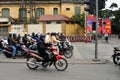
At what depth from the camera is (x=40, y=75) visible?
51.2 ft

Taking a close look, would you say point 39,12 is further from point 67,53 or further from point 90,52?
point 67,53

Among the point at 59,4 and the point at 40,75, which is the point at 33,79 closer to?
the point at 40,75

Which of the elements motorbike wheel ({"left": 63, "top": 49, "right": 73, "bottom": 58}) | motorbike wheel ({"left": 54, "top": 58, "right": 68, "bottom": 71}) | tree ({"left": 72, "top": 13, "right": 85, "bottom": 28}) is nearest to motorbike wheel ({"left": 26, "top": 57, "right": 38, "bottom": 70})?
motorbike wheel ({"left": 54, "top": 58, "right": 68, "bottom": 71})

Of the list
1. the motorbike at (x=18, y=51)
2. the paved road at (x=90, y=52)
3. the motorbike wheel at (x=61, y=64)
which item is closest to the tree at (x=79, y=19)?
the paved road at (x=90, y=52)

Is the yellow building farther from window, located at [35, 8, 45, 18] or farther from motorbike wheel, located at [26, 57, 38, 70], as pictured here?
motorbike wheel, located at [26, 57, 38, 70]

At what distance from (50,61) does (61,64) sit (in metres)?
0.51

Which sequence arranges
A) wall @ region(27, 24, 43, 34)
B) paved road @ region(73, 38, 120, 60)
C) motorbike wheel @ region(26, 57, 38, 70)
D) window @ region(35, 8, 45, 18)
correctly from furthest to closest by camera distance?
1. window @ region(35, 8, 45, 18)
2. wall @ region(27, 24, 43, 34)
3. paved road @ region(73, 38, 120, 60)
4. motorbike wheel @ region(26, 57, 38, 70)

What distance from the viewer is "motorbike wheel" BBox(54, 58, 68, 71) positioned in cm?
1750

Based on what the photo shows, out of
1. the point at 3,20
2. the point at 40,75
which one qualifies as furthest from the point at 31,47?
the point at 3,20

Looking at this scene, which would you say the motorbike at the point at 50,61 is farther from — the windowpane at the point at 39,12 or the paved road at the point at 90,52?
the windowpane at the point at 39,12

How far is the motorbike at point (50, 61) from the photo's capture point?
57.3 ft

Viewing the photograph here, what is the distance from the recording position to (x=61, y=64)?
690 inches

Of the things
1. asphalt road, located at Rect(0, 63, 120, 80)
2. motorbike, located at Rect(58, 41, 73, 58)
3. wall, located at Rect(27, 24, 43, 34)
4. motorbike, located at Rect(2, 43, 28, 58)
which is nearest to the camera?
asphalt road, located at Rect(0, 63, 120, 80)

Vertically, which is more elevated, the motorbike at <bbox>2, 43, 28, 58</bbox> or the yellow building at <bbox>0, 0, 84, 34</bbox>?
the yellow building at <bbox>0, 0, 84, 34</bbox>
